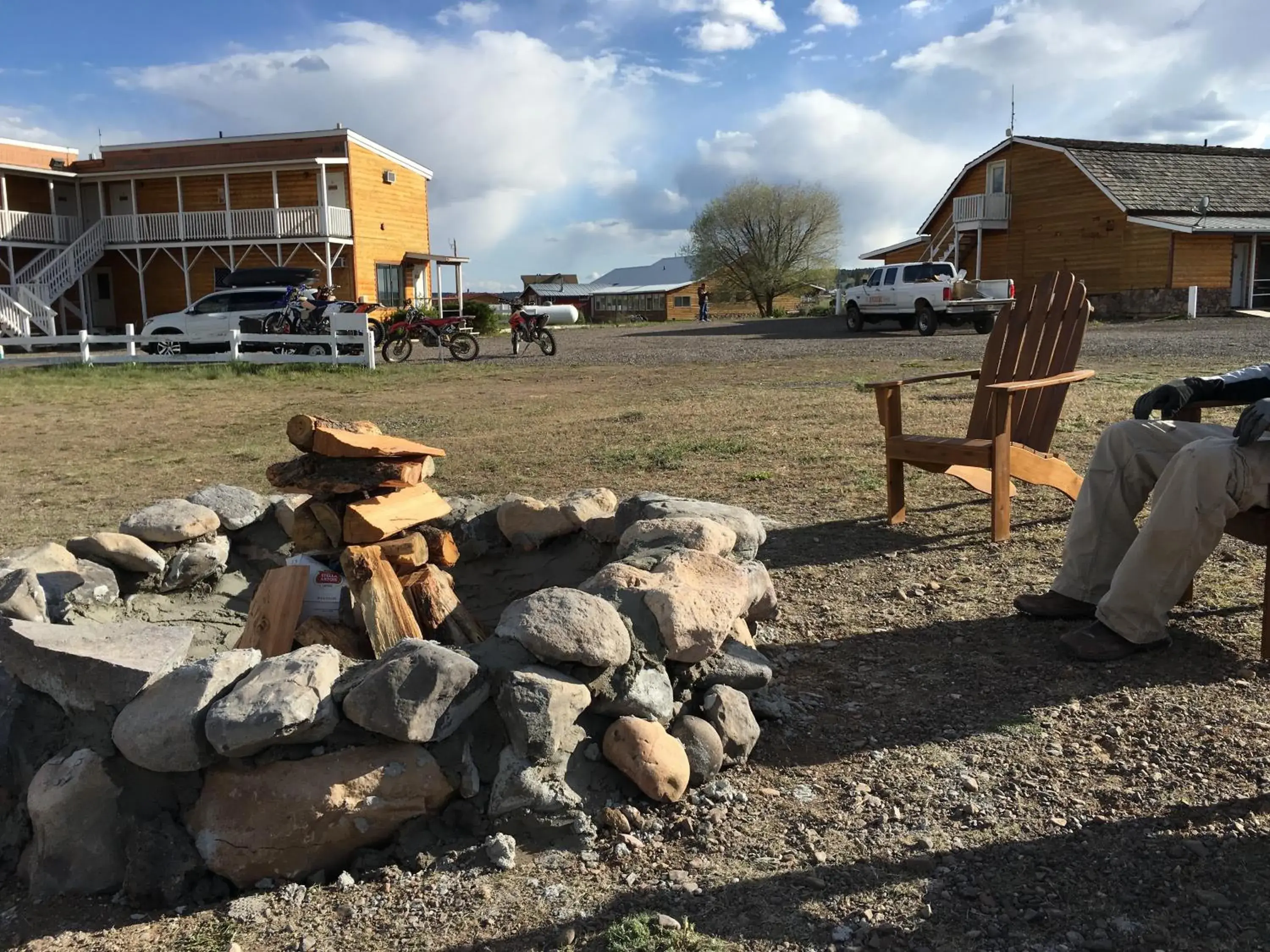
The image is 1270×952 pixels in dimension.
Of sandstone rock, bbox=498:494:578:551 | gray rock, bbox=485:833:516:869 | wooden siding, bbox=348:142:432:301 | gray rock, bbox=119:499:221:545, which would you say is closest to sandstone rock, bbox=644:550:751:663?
gray rock, bbox=485:833:516:869

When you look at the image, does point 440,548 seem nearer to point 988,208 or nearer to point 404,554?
point 404,554

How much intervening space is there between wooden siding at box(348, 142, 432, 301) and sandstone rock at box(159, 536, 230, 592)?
28.2 meters

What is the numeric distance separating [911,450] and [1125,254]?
26.5 metres

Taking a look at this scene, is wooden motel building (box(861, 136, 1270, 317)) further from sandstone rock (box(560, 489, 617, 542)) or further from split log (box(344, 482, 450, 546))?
split log (box(344, 482, 450, 546))

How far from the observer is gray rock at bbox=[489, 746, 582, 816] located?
7.50 ft

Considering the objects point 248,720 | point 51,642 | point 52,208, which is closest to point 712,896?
point 248,720

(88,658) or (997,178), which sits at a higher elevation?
(997,178)

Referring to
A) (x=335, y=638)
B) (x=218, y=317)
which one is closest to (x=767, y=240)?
(x=218, y=317)

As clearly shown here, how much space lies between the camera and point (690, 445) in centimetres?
704

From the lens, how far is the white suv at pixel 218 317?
20109mm

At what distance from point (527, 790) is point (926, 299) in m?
21.3

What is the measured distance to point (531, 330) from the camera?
18.8 m

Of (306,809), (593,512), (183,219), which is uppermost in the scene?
(183,219)

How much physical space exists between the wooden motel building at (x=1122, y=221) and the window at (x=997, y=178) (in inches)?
1.5
